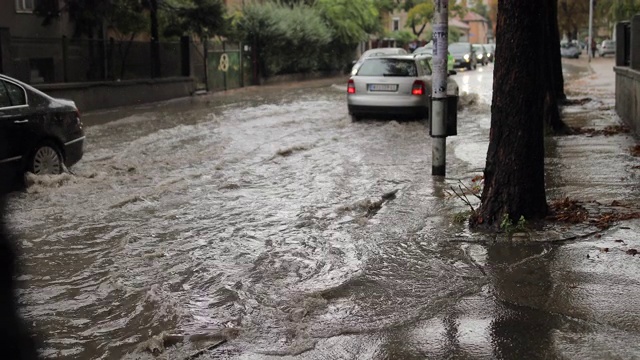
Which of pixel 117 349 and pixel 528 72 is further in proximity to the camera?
pixel 528 72

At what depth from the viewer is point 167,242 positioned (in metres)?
7.00

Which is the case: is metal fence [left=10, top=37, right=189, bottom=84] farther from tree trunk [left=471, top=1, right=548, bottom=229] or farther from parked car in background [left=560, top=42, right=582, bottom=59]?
parked car in background [left=560, top=42, right=582, bottom=59]

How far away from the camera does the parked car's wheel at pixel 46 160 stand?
9359 mm

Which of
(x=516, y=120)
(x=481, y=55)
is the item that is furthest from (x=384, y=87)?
(x=481, y=55)

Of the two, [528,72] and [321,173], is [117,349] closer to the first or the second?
[528,72]

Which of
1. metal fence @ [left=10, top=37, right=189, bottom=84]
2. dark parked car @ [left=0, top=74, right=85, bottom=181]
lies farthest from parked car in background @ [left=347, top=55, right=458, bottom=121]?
metal fence @ [left=10, top=37, right=189, bottom=84]

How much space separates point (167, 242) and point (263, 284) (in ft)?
5.38

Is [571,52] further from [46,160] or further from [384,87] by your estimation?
[46,160]

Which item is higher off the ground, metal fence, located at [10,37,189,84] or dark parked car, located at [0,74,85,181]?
metal fence, located at [10,37,189,84]

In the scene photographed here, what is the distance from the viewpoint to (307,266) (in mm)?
6180

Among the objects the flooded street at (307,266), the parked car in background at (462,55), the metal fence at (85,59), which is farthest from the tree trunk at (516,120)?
the parked car in background at (462,55)

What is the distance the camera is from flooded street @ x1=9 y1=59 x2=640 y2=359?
181 inches

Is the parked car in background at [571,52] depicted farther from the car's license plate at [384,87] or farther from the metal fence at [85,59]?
the car's license plate at [384,87]

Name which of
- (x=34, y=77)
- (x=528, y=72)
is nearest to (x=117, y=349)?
(x=528, y=72)
